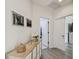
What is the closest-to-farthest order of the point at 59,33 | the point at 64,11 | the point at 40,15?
1. the point at 64,11
2. the point at 40,15
3. the point at 59,33

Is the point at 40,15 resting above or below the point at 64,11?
below

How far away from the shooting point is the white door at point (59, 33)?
5.82m

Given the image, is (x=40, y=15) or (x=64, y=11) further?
(x=40, y=15)

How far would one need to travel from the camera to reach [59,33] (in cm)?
621

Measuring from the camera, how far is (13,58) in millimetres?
1903

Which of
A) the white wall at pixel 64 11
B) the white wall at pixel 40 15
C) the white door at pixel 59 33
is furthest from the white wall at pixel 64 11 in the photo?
the white wall at pixel 40 15

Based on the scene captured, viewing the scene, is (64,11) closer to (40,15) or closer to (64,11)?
(64,11)

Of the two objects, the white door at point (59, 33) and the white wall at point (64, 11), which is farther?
the white door at point (59, 33)

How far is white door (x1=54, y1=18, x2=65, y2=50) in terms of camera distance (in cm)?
582

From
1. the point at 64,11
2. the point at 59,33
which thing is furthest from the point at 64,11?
the point at 59,33

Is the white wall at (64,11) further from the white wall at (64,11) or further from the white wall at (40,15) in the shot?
the white wall at (40,15)

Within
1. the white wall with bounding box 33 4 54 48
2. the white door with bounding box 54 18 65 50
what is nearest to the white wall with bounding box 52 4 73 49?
the white door with bounding box 54 18 65 50

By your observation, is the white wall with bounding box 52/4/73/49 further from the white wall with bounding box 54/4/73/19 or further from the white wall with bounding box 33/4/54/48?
the white wall with bounding box 33/4/54/48
